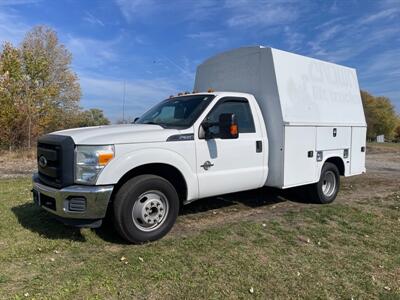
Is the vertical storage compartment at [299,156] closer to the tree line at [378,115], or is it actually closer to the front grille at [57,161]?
the front grille at [57,161]

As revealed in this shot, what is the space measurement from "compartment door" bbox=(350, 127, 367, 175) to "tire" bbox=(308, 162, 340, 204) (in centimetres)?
66

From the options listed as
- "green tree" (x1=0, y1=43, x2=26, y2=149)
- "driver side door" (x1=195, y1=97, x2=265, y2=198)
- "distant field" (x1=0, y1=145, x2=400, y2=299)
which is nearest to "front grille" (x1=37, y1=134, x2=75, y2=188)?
"distant field" (x1=0, y1=145, x2=400, y2=299)

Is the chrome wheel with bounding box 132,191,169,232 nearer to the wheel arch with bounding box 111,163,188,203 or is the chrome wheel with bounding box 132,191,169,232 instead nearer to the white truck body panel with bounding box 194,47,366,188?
the wheel arch with bounding box 111,163,188,203

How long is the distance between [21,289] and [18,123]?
1719 cm

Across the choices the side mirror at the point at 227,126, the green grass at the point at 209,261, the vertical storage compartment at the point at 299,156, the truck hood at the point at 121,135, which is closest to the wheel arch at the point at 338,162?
the vertical storage compartment at the point at 299,156

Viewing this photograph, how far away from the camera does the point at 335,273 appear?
4.06 meters

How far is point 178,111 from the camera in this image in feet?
18.4

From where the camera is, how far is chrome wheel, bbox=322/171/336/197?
735cm

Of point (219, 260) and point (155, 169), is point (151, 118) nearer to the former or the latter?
point (155, 169)

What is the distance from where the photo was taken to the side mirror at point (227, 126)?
502cm

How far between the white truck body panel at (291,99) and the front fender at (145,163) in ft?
5.73

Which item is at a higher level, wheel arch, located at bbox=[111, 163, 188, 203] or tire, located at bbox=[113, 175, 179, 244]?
wheel arch, located at bbox=[111, 163, 188, 203]

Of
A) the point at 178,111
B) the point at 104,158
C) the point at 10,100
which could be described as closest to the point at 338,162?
the point at 178,111

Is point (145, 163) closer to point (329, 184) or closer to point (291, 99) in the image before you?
point (291, 99)
